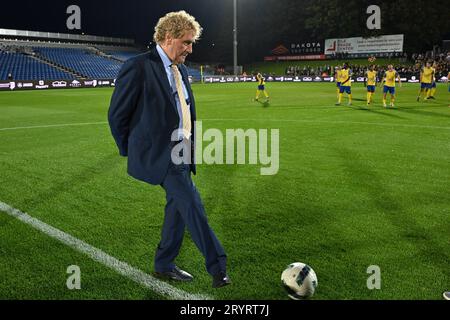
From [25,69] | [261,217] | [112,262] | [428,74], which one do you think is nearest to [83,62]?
[25,69]

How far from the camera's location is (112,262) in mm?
3816

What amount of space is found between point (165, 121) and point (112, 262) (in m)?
1.60

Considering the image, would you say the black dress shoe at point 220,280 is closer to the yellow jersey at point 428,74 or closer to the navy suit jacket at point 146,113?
the navy suit jacket at point 146,113

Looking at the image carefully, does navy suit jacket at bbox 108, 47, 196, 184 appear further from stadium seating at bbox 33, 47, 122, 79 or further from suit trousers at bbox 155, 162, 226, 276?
stadium seating at bbox 33, 47, 122, 79

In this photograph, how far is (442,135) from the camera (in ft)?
34.4

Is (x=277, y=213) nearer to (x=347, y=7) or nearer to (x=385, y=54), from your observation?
(x=385, y=54)

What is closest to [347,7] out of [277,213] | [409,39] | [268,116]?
[409,39]

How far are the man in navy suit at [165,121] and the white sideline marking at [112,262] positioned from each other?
0.35 metres

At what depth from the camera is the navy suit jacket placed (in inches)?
120

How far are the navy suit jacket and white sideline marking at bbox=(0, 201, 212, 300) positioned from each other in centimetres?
95

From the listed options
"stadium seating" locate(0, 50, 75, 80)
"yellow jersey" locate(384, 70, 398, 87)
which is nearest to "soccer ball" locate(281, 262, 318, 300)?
"yellow jersey" locate(384, 70, 398, 87)

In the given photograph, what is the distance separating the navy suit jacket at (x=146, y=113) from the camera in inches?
120

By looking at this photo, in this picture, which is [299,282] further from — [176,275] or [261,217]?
[261,217]

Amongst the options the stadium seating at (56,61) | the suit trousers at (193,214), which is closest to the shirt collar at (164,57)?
the suit trousers at (193,214)
